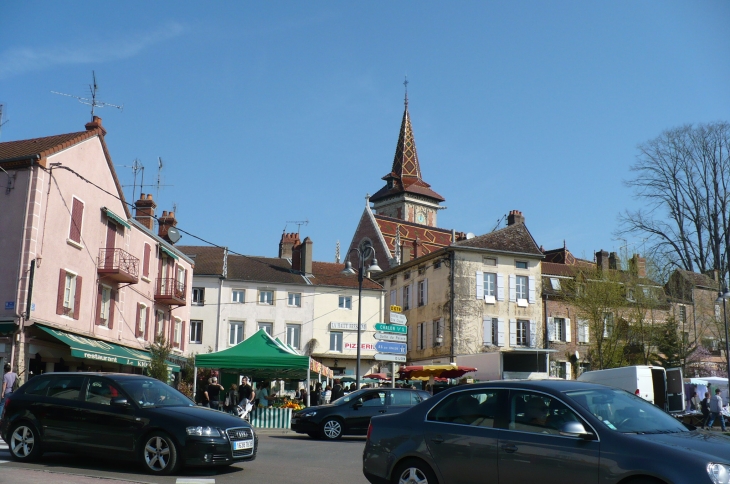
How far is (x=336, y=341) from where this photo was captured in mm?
48594

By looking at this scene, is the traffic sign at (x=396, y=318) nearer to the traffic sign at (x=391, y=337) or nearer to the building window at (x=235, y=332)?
the traffic sign at (x=391, y=337)

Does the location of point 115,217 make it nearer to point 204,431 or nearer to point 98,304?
point 98,304

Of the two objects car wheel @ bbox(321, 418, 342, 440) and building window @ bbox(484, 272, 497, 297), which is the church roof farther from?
car wheel @ bbox(321, 418, 342, 440)

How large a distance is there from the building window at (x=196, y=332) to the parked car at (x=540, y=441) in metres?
38.9

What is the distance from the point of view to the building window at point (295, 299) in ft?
159

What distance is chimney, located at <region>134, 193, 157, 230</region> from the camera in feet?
124

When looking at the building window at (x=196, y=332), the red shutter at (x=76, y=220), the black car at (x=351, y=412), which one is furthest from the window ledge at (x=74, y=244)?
the building window at (x=196, y=332)

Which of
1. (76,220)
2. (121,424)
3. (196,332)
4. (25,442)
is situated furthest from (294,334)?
(121,424)

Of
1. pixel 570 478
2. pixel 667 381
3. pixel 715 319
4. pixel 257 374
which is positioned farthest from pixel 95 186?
pixel 715 319

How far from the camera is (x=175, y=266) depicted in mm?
39688

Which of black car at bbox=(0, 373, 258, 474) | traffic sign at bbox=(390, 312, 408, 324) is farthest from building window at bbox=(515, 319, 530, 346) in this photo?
black car at bbox=(0, 373, 258, 474)

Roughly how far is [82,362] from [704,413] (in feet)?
75.1

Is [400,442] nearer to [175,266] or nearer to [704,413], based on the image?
[704,413]

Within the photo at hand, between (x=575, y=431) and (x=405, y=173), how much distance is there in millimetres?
94296
